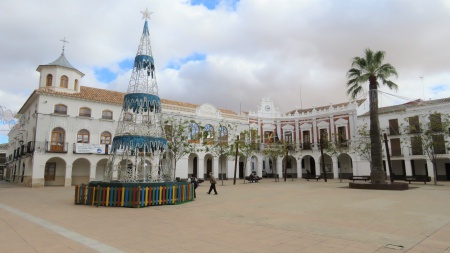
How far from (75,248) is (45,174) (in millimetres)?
25597

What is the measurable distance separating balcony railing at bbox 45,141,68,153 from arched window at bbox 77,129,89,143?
1379 mm

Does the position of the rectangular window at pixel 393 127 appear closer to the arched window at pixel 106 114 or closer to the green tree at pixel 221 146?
the green tree at pixel 221 146

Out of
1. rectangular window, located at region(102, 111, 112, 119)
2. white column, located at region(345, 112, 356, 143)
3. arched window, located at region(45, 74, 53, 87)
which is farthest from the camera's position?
white column, located at region(345, 112, 356, 143)

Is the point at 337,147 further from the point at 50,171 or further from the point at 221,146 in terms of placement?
the point at 50,171

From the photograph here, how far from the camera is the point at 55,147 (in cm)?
2652

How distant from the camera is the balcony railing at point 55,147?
25969 mm

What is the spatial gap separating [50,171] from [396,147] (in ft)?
120

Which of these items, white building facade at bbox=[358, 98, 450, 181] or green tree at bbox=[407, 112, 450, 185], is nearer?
green tree at bbox=[407, 112, 450, 185]

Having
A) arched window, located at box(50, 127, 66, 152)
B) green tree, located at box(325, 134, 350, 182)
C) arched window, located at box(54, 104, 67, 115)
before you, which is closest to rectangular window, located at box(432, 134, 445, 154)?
green tree, located at box(325, 134, 350, 182)

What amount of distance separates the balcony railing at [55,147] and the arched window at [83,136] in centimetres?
138

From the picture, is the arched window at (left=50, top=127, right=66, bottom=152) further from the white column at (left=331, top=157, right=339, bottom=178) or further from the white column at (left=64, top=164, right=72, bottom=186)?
the white column at (left=331, top=157, right=339, bottom=178)

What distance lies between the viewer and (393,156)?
3341 cm

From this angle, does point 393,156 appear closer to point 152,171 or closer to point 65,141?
point 152,171

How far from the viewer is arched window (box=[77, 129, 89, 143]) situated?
27969mm
